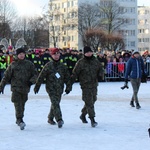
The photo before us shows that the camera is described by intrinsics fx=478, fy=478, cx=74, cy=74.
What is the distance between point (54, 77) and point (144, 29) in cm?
12943

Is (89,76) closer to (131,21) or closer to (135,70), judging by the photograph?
(135,70)

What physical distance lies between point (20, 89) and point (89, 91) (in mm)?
1476

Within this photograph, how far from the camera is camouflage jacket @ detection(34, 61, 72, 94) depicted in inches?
398

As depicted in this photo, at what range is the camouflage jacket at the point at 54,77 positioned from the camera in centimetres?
1011

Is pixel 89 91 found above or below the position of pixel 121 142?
above

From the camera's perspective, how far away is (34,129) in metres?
10.1

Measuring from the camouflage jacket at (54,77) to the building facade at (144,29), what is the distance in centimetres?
12325

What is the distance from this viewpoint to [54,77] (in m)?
10.1

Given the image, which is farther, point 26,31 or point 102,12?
point 102,12

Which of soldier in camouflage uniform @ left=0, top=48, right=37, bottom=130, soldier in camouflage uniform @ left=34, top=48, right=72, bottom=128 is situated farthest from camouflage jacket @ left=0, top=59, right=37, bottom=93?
soldier in camouflage uniform @ left=34, top=48, right=72, bottom=128

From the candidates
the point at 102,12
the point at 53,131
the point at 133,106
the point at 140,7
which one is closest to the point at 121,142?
the point at 53,131

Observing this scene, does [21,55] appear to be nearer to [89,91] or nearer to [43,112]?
[89,91]

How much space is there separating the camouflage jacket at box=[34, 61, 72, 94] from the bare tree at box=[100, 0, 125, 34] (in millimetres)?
73902

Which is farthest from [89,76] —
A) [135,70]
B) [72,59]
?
[72,59]
